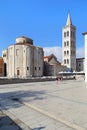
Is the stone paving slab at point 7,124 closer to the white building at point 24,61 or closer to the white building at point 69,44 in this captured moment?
the white building at point 24,61

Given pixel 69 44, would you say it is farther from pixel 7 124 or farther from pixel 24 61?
pixel 7 124

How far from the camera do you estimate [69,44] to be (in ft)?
304

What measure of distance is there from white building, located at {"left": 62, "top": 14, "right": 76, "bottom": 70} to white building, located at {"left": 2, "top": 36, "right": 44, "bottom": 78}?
79.5 ft

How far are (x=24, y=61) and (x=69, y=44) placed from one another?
3270cm

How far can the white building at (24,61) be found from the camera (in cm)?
6769

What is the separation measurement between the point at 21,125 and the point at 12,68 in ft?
209

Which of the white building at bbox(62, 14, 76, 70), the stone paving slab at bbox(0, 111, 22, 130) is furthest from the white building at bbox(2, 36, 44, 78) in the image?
the stone paving slab at bbox(0, 111, 22, 130)

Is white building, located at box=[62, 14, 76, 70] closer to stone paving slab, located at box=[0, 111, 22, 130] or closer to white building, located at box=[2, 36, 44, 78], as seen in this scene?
white building, located at box=[2, 36, 44, 78]

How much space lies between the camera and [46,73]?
78.9 m

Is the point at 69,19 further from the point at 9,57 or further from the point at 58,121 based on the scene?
the point at 58,121

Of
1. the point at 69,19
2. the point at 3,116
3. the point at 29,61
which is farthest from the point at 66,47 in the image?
the point at 3,116

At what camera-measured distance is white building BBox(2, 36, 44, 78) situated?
67688 mm

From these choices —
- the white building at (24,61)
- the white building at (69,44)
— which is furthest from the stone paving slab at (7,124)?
the white building at (69,44)

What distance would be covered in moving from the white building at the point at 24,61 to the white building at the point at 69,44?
24222 mm
